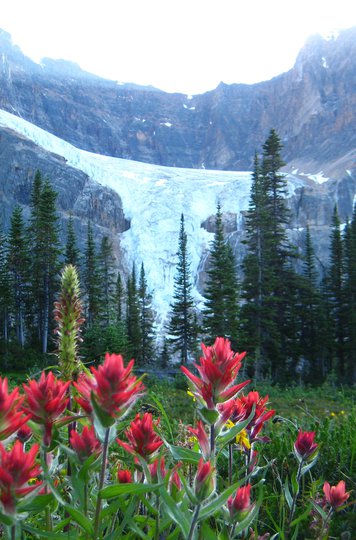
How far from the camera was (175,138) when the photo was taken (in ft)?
Answer: 614

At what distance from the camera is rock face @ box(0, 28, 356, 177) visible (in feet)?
474

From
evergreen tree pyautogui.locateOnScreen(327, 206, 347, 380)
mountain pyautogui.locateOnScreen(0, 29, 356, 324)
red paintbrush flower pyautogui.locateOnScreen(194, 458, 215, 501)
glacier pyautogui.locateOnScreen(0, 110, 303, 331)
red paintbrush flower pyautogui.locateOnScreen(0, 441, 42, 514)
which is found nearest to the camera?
red paintbrush flower pyautogui.locateOnScreen(0, 441, 42, 514)

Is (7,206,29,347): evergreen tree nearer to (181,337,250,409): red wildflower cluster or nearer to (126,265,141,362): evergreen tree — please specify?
(126,265,141,362): evergreen tree

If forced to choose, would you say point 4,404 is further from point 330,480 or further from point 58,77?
point 58,77

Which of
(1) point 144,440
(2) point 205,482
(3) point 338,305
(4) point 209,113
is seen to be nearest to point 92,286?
(3) point 338,305

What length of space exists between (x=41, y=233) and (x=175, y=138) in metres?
162

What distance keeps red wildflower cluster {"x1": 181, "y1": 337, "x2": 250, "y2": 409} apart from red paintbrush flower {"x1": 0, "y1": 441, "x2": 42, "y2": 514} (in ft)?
1.38

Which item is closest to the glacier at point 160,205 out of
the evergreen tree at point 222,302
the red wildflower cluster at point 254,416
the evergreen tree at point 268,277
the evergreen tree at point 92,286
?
the evergreen tree at point 92,286

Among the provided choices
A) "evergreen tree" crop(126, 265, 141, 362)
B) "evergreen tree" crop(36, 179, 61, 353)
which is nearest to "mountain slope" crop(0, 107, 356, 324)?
"evergreen tree" crop(126, 265, 141, 362)

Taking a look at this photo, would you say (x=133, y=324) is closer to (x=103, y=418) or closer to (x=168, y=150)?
(x=103, y=418)

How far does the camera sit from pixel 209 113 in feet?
641

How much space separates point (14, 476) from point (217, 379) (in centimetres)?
52

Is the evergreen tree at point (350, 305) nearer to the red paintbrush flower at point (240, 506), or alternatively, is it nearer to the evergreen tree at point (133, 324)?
the evergreen tree at point (133, 324)

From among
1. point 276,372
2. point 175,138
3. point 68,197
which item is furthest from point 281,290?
point 175,138
